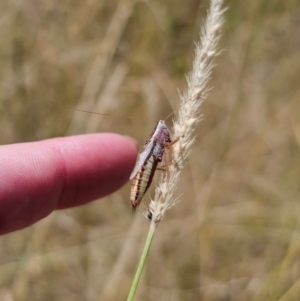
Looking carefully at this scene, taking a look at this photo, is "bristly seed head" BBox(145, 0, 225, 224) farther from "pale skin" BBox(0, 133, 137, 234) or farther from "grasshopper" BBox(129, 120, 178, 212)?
"pale skin" BBox(0, 133, 137, 234)

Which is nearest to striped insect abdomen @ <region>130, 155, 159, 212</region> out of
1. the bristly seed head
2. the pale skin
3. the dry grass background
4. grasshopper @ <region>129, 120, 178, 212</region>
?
grasshopper @ <region>129, 120, 178, 212</region>

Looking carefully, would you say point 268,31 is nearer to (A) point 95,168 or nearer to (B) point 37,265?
(A) point 95,168

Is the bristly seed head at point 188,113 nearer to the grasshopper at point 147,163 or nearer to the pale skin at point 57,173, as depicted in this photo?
the grasshopper at point 147,163

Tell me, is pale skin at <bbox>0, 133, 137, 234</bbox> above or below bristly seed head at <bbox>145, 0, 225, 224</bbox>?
above

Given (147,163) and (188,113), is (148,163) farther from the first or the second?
(188,113)

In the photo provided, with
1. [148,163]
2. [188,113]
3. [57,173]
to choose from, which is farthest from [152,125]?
[188,113]

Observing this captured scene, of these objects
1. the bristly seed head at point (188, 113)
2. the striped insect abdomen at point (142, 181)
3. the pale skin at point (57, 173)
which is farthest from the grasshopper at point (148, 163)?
the pale skin at point (57, 173)
